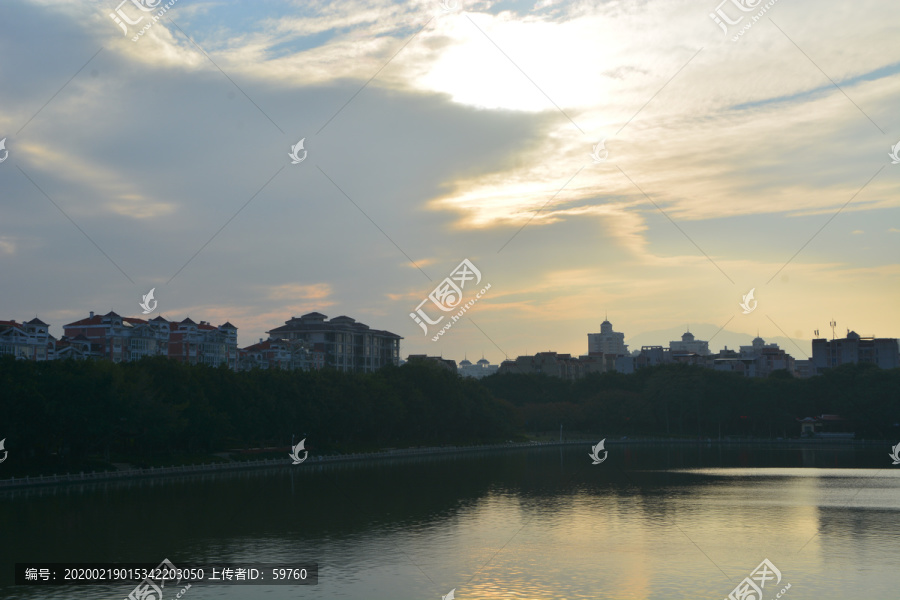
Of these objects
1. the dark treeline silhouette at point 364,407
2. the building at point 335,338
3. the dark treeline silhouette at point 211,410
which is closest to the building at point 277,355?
the building at point 335,338

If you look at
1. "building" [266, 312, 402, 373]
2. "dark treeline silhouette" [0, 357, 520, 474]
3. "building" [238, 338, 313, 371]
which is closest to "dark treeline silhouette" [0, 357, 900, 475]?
"dark treeline silhouette" [0, 357, 520, 474]

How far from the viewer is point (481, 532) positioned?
46906 mm

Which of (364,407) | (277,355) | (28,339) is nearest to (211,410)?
(364,407)

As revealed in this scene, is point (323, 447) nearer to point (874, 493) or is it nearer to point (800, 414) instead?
point (874, 493)

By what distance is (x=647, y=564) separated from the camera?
38.2m

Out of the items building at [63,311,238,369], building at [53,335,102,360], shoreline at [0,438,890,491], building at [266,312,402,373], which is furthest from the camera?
building at [266,312,402,373]

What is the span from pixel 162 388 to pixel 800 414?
116162mm

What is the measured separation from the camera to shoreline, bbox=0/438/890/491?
2574 inches

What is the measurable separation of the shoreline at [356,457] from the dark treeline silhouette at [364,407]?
104 inches

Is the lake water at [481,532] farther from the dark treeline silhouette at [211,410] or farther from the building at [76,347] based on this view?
the building at [76,347]

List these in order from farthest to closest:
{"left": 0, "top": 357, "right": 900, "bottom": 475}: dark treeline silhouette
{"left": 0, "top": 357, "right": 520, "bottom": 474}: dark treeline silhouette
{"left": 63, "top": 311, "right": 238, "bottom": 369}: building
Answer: {"left": 63, "top": 311, "right": 238, "bottom": 369}: building < {"left": 0, "top": 357, "right": 900, "bottom": 475}: dark treeline silhouette < {"left": 0, "top": 357, "right": 520, "bottom": 474}: dark treeline silhouette

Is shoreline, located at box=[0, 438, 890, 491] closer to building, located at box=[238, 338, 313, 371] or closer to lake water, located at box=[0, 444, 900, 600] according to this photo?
lake water, located at box=[0, 444, 900, 600]

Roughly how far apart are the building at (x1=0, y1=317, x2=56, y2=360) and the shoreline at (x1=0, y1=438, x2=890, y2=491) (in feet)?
144

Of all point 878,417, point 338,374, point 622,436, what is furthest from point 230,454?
point 878,417
